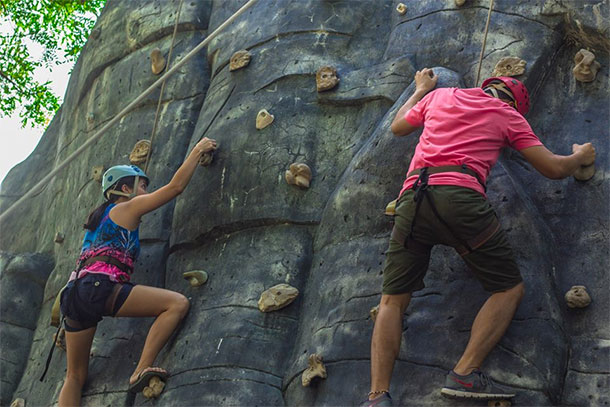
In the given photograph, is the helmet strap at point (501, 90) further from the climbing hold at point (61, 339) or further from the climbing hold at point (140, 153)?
the climbing hold at point (61, 339)

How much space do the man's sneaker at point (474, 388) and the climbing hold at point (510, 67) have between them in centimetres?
195

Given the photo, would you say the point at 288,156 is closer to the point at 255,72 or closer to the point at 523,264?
the point at 255,72

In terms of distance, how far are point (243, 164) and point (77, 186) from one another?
76.8 inches

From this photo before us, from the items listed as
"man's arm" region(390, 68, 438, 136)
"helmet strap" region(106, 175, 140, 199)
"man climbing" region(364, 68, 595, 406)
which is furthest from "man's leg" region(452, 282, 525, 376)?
"helmet strap" region(106, 175, 140, 199)

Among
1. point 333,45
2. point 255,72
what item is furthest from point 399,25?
point 255,72

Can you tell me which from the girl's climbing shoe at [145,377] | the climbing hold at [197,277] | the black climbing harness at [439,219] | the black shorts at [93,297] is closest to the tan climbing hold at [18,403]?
the black shorts at [93,297]

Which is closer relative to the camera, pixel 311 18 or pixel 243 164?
pixel 243 164

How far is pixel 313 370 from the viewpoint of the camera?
212 inches

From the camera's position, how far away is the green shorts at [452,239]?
16.3 feet

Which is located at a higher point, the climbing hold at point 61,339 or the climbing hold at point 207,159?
the climbing hold at point 207,159

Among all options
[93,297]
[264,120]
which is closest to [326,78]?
[264,120]

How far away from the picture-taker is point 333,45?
23.1 feet

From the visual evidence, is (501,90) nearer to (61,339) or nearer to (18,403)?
(61,339)

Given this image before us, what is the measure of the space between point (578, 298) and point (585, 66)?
145 cm
